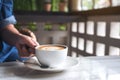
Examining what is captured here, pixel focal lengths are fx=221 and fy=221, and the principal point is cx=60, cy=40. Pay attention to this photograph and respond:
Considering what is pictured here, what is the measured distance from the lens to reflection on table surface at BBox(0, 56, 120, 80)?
476 millimetres

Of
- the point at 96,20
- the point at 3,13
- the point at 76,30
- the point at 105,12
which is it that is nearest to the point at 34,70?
the point at 3,13

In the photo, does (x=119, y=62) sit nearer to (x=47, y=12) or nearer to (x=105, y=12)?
(x=105, y=12)

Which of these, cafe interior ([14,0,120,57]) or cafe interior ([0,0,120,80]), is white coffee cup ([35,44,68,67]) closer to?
cafe interior ([0,0,120,80])

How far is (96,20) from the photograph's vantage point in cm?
143

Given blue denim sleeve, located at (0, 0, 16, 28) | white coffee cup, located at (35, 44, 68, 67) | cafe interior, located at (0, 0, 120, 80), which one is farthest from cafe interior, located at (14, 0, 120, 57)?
white coffee cup, located at (35, 44, 68, 67)

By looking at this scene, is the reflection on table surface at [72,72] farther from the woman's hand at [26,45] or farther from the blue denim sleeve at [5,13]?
the blue denim sleeve at [5,13]

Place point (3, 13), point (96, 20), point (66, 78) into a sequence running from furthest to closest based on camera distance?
1. point (96, 20)
2. point (3, 13)
3. point (66, 78)

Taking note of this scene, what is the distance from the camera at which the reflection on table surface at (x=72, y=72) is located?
0.48 meters

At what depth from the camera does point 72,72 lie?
52 centimetres

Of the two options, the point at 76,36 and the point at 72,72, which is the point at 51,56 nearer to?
the point at 72,72

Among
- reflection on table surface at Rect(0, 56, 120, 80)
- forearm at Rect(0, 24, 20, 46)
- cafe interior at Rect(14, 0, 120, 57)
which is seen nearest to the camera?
reflection on table surface at Rect(0, 56, 120, 80)

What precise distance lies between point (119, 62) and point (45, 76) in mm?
255

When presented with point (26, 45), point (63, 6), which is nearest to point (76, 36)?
point (63, 6)

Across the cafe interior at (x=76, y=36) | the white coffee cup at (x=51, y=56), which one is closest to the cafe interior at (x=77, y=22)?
the cafe interior at (x=76, y=36)
